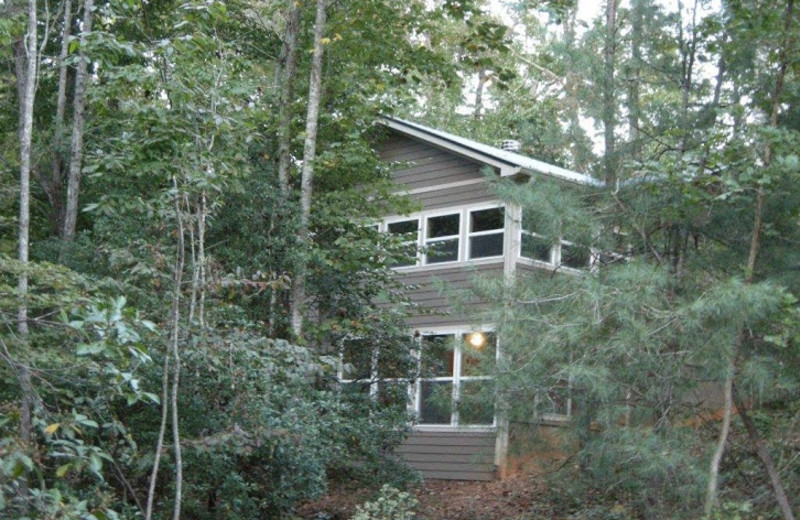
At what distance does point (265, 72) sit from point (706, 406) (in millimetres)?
14481

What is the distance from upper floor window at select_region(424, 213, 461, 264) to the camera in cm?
1828

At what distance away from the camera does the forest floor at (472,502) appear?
A: 13.3 metres

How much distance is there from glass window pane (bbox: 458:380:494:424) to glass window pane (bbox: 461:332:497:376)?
0.46 ft

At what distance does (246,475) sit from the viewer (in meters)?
11.4

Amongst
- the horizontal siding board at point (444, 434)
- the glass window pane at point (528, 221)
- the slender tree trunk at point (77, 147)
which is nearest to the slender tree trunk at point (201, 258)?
the glass window pane at point (528, 221)

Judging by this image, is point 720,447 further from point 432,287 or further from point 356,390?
point 432,287

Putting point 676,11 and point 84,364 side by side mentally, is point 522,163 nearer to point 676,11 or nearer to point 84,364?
point 676,11

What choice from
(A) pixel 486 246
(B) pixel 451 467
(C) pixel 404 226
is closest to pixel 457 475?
(B) pixel 451 467

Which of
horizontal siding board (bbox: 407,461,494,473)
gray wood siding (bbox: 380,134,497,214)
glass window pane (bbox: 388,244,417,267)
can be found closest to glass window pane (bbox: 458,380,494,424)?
glass window pane (bbox: 388,244,417,267)

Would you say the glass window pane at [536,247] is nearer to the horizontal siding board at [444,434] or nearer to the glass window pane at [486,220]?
the glass window pane at [486,220]

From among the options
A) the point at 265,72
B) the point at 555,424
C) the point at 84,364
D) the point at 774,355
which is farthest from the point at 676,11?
the point at 265,72

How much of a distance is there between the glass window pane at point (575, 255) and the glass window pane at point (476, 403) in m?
1.67

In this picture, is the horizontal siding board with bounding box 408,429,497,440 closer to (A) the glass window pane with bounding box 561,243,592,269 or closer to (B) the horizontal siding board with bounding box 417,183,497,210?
(B) the horizontal siding board with bounding box 417,183,497,210

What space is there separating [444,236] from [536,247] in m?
6.57
